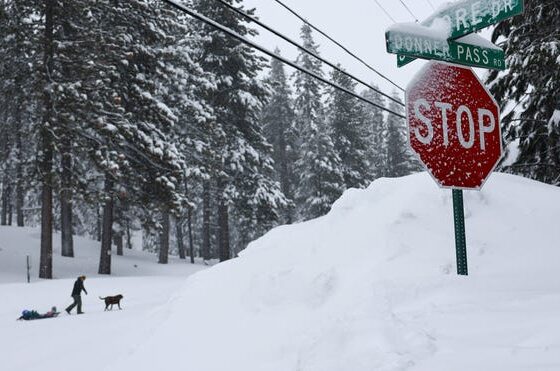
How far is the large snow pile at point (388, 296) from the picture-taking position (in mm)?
4516

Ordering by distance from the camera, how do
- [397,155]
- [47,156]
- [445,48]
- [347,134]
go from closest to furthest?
1. [445,48]
2. [47,156]
3. [347,134]
4. [397,155]

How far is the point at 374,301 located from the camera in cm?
550

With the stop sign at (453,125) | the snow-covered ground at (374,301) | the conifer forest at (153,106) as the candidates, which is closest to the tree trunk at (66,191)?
the conifer forest at (153,106)

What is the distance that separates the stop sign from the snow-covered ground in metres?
1.40

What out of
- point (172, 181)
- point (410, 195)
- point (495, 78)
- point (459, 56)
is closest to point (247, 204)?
point (172, 181)

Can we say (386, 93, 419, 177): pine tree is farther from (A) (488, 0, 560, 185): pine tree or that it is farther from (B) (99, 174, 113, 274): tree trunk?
(A) (488, 0, 560, 185): pine tree

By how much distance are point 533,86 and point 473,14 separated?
7.39 metres

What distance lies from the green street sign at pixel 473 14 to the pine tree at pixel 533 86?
5700mm

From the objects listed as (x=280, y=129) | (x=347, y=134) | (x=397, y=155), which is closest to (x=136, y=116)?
(x=347, y=134)

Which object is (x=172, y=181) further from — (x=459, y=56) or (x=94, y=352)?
(x=459, y=56)

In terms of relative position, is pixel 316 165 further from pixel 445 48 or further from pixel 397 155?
pixel 445 48

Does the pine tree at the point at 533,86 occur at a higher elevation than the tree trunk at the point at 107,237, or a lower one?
higher

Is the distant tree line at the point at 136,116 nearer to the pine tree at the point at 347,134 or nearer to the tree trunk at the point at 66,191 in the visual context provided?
the tree trunk at the point at 66,191

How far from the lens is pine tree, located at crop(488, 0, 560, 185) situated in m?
10.2
